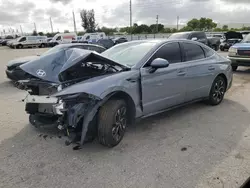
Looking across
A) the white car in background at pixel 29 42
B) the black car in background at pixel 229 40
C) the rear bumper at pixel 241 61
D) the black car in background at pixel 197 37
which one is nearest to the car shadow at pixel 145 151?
the rear bumper at pixel 241 61

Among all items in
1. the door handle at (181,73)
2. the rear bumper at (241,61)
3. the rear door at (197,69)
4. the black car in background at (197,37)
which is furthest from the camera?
the black car in background at (197,37)

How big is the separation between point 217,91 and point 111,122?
3136 mm

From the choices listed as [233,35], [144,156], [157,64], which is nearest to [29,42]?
[233,35]

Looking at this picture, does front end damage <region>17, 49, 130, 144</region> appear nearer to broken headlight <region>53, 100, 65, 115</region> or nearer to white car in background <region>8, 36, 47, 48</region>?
broken headlight <region>53, 100, 65, 115</region>

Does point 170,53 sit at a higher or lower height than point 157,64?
higher

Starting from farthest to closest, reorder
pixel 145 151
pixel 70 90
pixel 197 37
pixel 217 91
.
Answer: pixel 197 37, pixel 217 91, pixel 145 151, pixel 70 90

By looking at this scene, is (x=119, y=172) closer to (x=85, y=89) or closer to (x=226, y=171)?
(x=85, y=89)

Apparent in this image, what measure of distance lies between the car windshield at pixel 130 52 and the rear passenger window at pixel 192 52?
2.49 ft

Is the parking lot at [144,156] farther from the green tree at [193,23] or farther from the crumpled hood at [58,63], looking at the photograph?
the green tree at [193,23]

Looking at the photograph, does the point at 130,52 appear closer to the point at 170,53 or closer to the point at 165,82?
the point at 170,53

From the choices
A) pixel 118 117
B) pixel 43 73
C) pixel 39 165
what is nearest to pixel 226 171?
pixel 118 117

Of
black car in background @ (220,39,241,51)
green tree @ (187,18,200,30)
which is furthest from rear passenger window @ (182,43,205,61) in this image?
green tree @ (187,18,200,30)

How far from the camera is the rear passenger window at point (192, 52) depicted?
4.56 metres

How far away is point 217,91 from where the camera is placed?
17.4 ft
